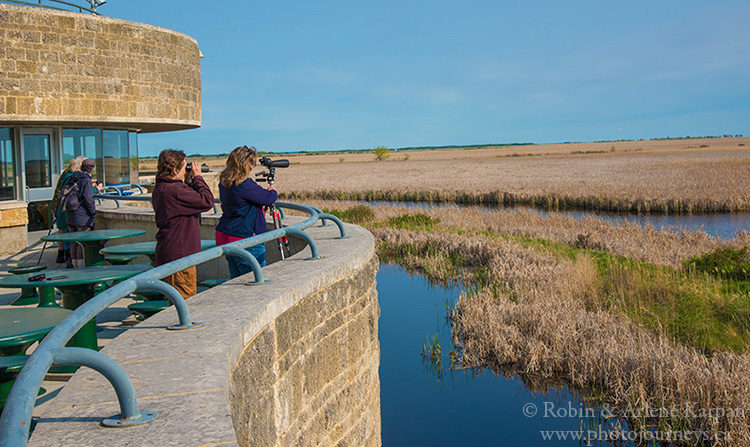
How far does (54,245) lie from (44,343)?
10428mm

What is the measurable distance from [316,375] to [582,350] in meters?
4.75

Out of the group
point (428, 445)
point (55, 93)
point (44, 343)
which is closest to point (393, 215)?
point (55, 93)

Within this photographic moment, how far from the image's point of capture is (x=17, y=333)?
360 cm

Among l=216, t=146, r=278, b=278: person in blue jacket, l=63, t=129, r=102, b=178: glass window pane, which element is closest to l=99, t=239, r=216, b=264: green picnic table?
l=216, t=146, r=278, b=278: person in blue jacket

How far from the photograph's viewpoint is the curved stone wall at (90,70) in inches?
483

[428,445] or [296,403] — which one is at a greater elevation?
[296,403]

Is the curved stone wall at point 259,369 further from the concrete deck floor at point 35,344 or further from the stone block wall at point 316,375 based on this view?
the concrete deck floor at point 35,344

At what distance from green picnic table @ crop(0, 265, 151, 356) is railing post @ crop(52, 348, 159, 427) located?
232cm

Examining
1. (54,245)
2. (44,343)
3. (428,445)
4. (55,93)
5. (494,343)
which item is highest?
(55,93)

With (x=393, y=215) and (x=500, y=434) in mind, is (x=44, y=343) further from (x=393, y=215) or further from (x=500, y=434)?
(x=393, y=215)

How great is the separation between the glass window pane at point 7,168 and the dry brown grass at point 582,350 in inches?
373

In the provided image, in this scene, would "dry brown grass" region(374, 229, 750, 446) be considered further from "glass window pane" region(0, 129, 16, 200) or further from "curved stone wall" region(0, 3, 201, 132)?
"glass window pane" region(0, 129, 16, 200)

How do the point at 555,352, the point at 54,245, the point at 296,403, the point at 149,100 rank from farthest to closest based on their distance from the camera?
1. the point at 149,100
2. the point at 54,245
3. the point at 555,352
4. the point at 296,403

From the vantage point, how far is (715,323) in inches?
354
